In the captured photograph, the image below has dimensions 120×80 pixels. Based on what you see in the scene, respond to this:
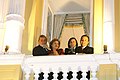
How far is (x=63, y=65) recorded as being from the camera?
309 inches

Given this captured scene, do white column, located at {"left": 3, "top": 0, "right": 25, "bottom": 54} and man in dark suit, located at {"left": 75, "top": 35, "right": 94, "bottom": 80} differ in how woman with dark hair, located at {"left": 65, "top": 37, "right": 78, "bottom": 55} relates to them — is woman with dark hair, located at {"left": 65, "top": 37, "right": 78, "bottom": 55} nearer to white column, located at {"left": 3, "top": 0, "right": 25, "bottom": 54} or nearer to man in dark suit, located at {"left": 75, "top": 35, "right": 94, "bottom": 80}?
man in dark suit, located at {"left": 75, "top": 35, "right": 94, "bottom": 80}

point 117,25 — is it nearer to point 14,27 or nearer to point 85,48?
point 85,48

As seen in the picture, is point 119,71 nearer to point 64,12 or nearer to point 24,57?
point 24,57

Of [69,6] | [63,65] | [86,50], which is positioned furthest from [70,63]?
[69,6]

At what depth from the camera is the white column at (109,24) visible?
820 cm

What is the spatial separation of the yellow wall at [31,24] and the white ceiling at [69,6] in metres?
0.63

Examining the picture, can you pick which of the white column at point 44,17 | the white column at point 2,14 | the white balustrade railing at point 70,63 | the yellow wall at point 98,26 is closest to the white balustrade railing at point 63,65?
the white balustrade railing at point 70,63

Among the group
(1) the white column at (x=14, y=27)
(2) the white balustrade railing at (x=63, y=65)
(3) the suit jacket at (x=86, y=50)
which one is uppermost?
(1) the white column at (x=14, y=27)

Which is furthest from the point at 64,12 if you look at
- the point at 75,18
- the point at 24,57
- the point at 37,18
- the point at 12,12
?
the point at 24,57

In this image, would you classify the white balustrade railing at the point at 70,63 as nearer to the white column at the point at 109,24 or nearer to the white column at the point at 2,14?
the white column at the point at 109,24

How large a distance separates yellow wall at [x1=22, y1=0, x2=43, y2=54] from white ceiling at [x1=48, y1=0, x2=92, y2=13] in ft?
2.07

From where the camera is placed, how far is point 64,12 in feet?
34.8

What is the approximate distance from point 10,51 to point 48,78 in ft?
3.15

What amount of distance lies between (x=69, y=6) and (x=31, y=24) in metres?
1.56
